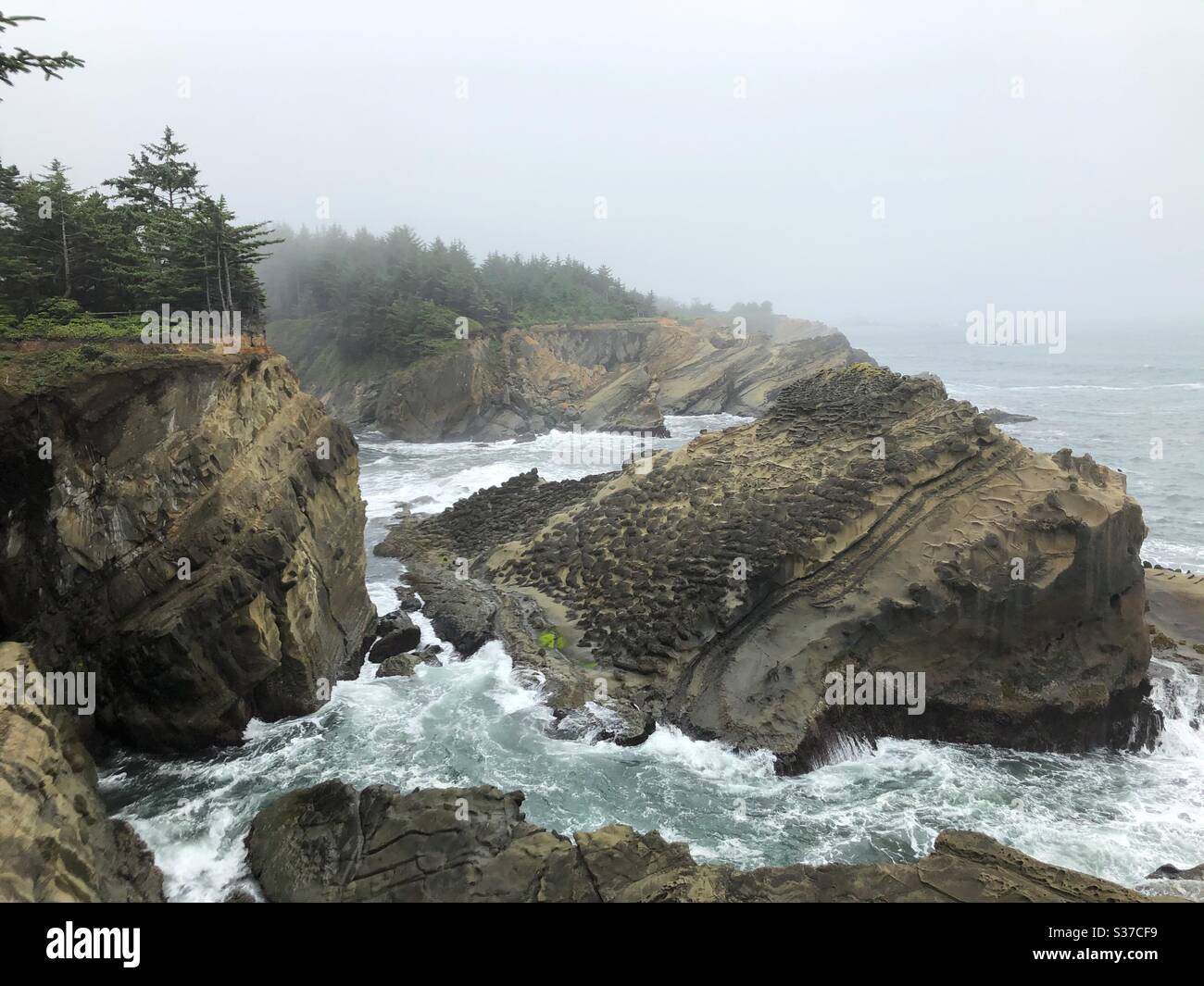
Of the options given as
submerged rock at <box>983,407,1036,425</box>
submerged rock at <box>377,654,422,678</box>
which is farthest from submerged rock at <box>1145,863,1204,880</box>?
submerged rock at <box>983,407,1036,425</box>

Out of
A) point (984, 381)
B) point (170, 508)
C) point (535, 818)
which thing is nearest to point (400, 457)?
point (170, 508)

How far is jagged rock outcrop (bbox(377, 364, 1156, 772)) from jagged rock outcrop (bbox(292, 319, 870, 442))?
29.5 meters

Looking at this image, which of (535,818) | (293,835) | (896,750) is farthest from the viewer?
(896,750)

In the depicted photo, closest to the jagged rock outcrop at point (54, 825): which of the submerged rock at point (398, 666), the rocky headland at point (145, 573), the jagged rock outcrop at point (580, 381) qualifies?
the rocky headland at point (145, 573)

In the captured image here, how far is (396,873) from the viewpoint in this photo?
9.24 metres

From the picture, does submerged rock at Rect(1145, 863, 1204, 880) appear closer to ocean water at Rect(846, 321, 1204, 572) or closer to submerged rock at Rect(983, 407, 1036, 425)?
ocean water at Rect(846, 321, 1204, 572)

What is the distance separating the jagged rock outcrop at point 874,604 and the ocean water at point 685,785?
0.78m

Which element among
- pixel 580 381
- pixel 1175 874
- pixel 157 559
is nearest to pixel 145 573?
pixel 157 559

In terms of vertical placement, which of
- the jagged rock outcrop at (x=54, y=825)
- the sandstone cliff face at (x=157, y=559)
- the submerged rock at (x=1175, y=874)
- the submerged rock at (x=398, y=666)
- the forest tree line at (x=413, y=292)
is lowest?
the submerged rock at (x=1175, y=874)

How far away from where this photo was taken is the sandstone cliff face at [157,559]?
12.0 metres

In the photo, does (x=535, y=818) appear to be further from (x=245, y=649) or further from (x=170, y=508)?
(x=170, y=508)

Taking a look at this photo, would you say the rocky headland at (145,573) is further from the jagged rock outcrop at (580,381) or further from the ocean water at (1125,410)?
the jagged rock outcrop at (580,381)

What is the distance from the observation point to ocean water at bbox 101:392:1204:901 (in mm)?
11500
